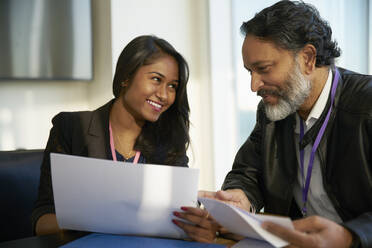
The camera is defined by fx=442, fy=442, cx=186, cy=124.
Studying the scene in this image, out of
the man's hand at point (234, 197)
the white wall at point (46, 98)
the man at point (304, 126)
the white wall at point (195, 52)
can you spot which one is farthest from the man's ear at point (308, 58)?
the white wall at point (195, 52)

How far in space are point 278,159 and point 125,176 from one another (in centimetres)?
84

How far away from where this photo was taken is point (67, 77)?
135 inches

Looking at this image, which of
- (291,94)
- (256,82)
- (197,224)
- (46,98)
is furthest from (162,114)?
(46,98)

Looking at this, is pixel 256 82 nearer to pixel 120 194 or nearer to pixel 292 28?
pixel 292 28

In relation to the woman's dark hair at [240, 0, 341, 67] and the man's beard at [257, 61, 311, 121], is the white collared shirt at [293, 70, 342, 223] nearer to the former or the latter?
the man's beard at [257, 61, 311, 121]

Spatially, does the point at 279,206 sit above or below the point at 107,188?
below

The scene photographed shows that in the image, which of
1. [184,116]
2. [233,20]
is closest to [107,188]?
[184,116]

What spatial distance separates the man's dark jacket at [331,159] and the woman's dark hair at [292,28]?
0.18 m

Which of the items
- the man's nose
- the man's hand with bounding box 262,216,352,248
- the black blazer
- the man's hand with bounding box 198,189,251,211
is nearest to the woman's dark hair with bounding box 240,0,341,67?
the man's nose

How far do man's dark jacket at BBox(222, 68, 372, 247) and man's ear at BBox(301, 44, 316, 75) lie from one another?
0.13 metres

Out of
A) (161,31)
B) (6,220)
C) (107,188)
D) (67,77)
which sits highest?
(161,31)

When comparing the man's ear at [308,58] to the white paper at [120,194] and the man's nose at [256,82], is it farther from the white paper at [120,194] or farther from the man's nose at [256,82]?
the white paper at [120,194]

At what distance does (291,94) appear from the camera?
1.72 meters

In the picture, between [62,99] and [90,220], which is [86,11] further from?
[90,220]
